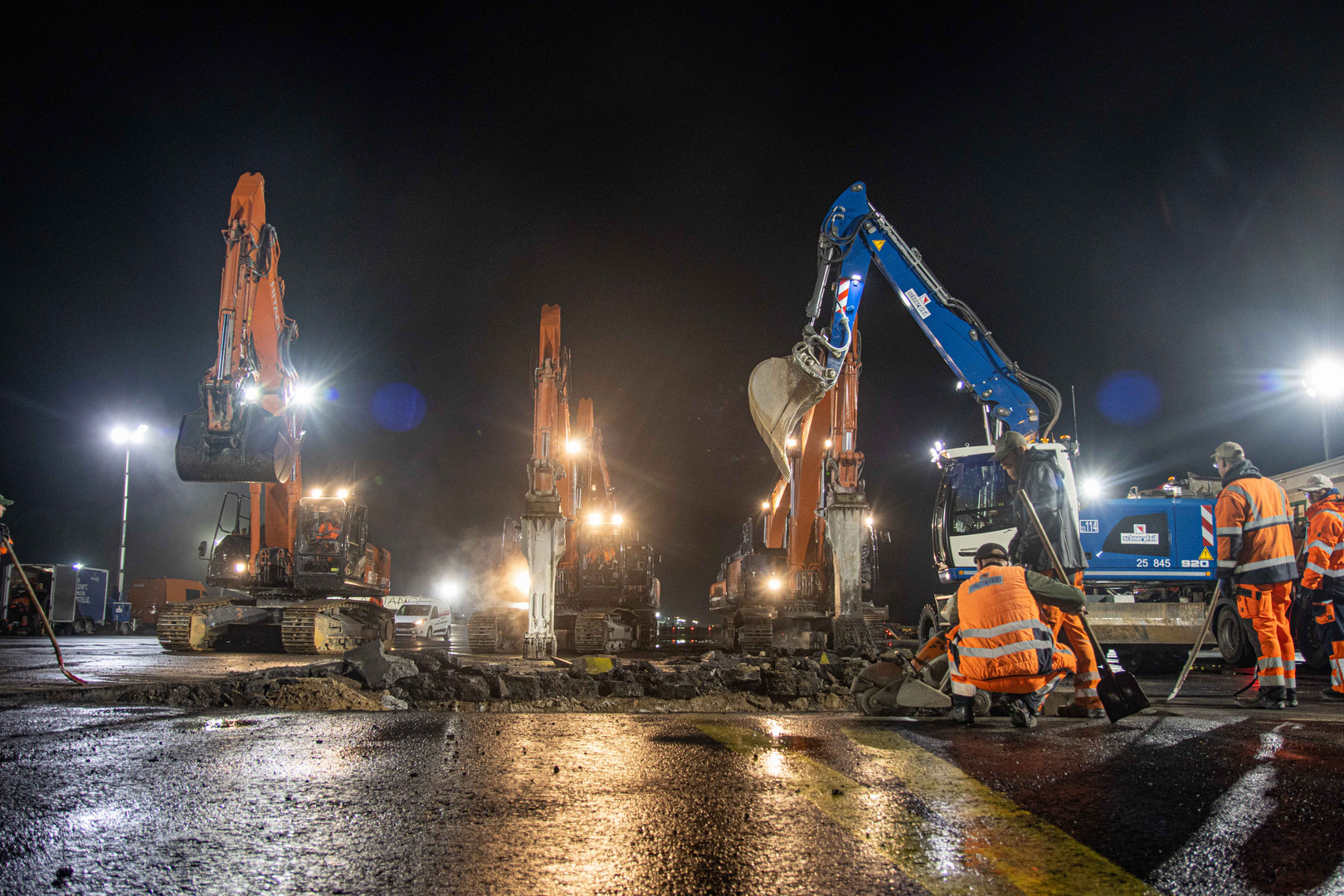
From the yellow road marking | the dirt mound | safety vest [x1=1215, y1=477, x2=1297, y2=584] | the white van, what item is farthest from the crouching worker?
the white van

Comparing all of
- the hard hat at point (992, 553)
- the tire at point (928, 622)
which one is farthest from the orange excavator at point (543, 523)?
the hard hat at point (992, 553)

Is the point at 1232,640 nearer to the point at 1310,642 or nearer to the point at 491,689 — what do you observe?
the point at 1310,642

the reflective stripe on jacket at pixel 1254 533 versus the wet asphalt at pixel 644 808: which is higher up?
the reflective stripe on jacket at pixel 1254 533

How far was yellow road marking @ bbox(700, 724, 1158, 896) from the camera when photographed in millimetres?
2340

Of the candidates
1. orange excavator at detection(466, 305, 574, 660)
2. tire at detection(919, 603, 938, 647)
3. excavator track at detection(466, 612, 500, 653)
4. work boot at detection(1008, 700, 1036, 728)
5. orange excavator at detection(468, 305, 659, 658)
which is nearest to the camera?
work boot at detection(1008, 700, 1036, 728)

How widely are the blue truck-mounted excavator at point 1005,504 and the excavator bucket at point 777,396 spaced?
0.04ft

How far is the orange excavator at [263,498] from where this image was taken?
1341 centimetres

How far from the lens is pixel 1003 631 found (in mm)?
5230

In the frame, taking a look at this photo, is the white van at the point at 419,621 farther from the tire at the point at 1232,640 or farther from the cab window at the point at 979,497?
the tire at the point at 1232,640

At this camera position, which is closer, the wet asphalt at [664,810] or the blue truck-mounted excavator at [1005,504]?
the wet asphalt at [664,810]

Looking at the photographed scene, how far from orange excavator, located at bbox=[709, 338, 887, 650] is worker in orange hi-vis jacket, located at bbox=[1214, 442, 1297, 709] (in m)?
6.34

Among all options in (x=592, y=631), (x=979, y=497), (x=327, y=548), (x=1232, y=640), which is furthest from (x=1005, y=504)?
(x=327, y=548)

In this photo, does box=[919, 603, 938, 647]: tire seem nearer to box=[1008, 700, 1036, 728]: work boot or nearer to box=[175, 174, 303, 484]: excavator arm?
box=[1008, 700, 1036, 728]: work boot

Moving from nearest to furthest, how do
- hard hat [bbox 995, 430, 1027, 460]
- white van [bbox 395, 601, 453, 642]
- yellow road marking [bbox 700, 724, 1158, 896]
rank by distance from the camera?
1. yellow road marking [bbox 700, 724, 1158, 896]
2. hard hat [bbox 995, 430, 1027, 460]
3. white van [bbox 395, 601, 453, 642]
